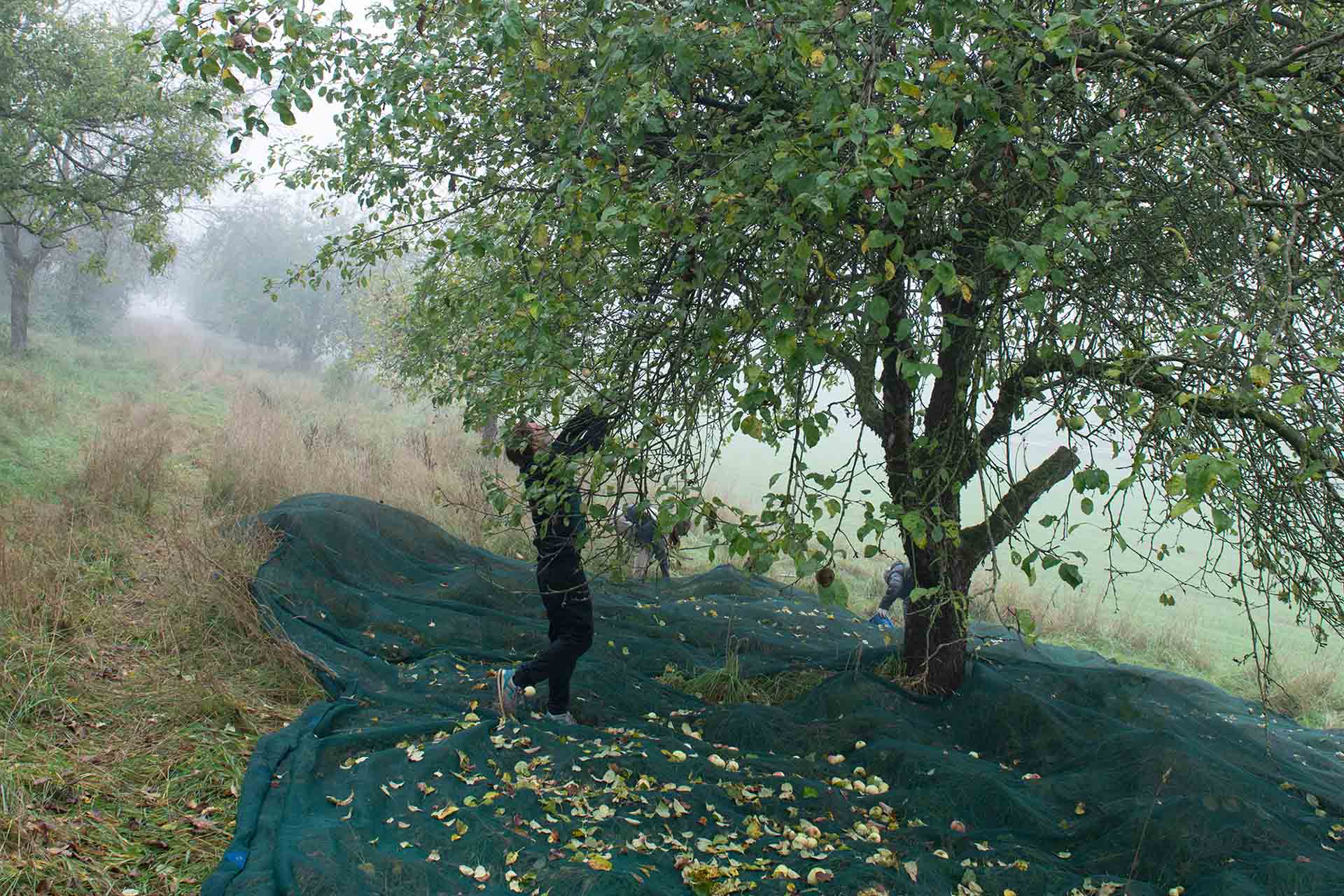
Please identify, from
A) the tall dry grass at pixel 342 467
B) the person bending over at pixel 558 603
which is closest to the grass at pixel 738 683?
the person bending over at pixel 558 603

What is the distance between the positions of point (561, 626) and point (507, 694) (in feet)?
1.46

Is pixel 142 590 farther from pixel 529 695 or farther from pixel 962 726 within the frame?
pixel 962 726

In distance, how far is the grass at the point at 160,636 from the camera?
3443mm

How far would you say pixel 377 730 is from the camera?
425 centimetres

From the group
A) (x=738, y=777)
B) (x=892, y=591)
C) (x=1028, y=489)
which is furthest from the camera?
(x=892, y=591)

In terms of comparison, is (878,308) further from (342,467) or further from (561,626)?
(342,467)

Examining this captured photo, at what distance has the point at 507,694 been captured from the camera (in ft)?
15.4

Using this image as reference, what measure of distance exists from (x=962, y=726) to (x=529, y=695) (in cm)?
244

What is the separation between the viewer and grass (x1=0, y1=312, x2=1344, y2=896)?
11.3ft

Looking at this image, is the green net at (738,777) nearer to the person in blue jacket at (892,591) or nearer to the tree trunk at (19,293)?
the person in blue jacket at (892,591)

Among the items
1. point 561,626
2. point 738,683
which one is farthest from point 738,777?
point 738,683

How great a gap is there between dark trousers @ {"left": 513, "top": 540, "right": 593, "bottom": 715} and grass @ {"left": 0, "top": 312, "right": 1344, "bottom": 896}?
2.22ft

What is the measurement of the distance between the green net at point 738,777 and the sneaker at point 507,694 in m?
0.18

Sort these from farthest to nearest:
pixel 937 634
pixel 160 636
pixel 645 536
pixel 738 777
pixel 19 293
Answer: pixel 19 293 → pixel 645 536 → pixel 937 634 → pixel 160 636 → pixel 738 777
